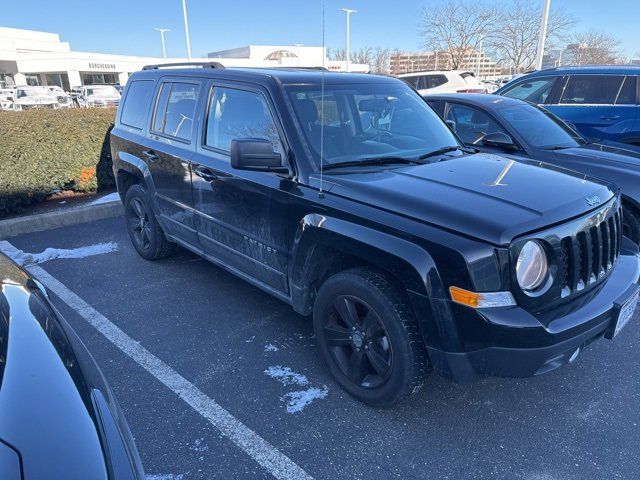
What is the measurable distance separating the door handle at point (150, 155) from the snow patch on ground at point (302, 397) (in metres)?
2.62

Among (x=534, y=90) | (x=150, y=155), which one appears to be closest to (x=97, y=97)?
(x=534, y=90)

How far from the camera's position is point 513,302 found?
231 cm

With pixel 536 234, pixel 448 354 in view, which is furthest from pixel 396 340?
pixel 536 234

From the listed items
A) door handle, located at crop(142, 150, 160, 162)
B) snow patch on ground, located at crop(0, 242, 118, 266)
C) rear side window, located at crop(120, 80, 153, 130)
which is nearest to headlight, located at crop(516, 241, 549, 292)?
door handle, located at crop(142, 150, 160, 162)

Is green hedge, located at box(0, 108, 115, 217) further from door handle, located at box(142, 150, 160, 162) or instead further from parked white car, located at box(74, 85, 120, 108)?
parked white car, located at box(74, 85, 120, 108)

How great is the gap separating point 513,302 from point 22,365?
208 centimetres

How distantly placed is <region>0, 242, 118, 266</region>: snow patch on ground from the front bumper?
176 inches

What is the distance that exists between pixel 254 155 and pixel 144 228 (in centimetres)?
266

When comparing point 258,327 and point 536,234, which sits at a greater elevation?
point 536,234

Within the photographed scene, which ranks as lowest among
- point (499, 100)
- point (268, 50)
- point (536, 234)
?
point (536, 234)

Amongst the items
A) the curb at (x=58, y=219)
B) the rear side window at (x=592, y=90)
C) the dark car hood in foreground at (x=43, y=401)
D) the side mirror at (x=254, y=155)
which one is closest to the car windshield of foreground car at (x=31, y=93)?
the curb at (x=58, y=219)

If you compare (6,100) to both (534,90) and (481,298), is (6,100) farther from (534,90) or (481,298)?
(481,298)

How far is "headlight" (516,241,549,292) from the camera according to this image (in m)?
2.32

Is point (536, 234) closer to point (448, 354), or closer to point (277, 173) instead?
point (448, 354)
